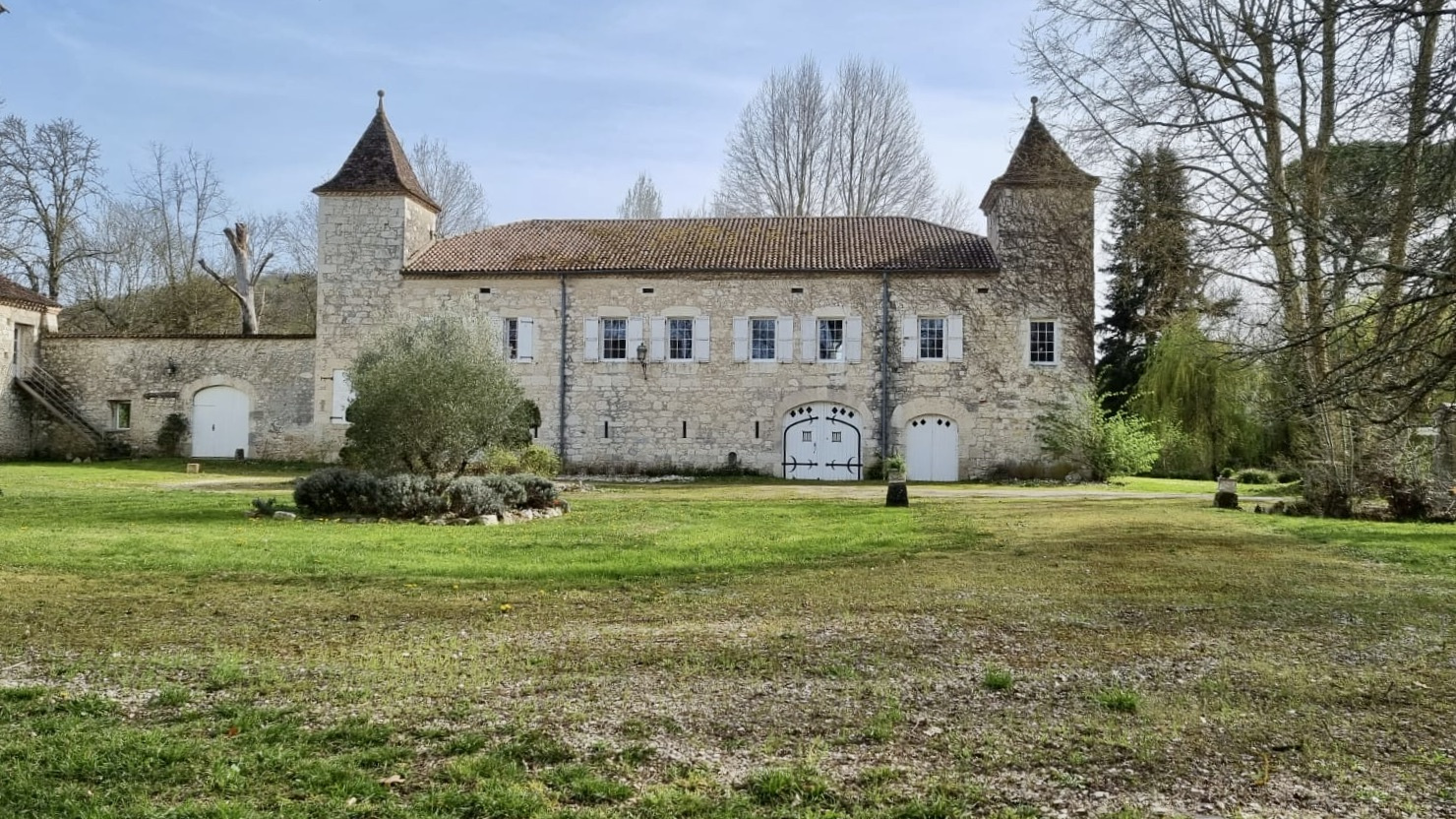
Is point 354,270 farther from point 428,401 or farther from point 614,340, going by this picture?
point 428,401

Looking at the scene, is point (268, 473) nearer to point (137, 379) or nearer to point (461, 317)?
point (137, 379)

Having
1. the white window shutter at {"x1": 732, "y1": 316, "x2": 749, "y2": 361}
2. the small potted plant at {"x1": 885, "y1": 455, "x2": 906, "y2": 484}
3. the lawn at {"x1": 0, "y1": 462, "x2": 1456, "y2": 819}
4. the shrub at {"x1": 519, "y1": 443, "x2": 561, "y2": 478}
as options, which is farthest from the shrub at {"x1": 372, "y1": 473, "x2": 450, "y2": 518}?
the white window shutter at {"x1": 732, "y1": 316, "x2": 749, "y2": 361}

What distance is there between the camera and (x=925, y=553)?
1021 centimetres

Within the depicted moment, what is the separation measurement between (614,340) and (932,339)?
831 centimetres

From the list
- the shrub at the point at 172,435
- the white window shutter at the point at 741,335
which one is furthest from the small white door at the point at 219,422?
the white window shutter at the point at 741,335

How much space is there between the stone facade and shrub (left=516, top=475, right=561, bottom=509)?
20187 mm

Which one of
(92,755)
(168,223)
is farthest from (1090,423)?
(168,223)

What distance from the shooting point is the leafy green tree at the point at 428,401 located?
543 inches

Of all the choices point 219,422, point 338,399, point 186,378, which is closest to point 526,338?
point 338,399

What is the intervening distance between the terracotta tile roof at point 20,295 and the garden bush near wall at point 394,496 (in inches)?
762

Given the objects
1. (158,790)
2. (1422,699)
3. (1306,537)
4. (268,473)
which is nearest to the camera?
(158,790)

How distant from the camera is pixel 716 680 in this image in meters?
5.06

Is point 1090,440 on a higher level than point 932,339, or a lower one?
lower

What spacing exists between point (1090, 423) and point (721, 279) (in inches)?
391
